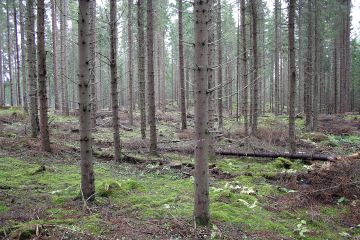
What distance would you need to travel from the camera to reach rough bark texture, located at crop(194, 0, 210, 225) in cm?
565

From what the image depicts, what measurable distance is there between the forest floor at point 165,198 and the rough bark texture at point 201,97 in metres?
0.78

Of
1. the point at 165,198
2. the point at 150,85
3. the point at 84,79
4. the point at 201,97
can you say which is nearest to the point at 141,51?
the point at 150,85

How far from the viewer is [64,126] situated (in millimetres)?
18469

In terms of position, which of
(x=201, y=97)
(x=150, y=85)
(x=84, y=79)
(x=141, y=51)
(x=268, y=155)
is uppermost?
(x=141, y=51)

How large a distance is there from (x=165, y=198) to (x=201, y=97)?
2.83 meters

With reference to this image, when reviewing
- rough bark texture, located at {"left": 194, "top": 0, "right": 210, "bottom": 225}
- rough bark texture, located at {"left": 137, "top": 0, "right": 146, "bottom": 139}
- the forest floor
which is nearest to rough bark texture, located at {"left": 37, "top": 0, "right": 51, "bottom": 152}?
the forest floor

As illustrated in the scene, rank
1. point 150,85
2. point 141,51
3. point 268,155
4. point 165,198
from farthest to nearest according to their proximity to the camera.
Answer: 1. point 141,51
2. point 268,155
3. point 150,85
4. point 165,198

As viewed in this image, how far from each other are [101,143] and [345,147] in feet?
38.1

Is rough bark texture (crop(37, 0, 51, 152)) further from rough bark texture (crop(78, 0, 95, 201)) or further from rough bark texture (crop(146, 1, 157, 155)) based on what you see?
rough bark texture (crop(78, 0, 95, 201))

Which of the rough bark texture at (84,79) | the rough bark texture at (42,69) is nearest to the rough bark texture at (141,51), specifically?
the rough bark texture at (42,69)

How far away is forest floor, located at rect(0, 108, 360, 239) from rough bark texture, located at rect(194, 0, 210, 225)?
2.54 feet

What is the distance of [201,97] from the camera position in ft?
18.8

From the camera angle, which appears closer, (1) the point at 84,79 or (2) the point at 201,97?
(2) the point at 201,97

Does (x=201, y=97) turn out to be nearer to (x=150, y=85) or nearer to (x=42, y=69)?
(x=150, y=85)
